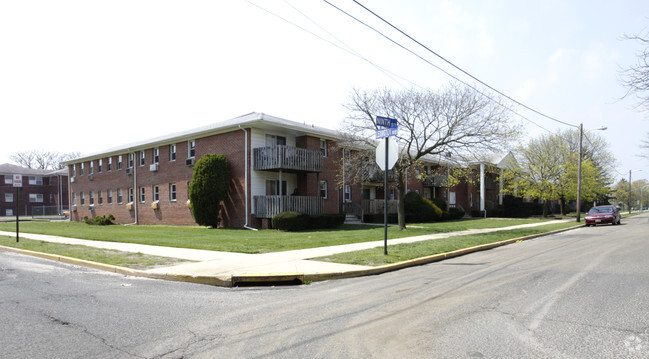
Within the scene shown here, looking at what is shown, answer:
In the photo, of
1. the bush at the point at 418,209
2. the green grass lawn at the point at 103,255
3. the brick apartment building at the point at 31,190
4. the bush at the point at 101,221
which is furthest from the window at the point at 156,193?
the brick apartment building at the point at 31,190

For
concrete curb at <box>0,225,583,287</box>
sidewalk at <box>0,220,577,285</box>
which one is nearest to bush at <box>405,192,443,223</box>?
sidewalk at <box>0,220,577,285</box>

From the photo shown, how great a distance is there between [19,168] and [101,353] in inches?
2803

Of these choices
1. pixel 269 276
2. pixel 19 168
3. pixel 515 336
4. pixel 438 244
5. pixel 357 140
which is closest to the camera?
pixel 515 336

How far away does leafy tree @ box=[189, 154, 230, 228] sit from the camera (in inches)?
907

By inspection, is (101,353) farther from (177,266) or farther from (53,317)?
(177,266)

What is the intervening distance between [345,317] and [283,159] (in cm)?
1740

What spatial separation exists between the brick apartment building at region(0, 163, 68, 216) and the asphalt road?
5831cm

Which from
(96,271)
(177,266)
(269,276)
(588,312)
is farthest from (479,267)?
(96,271)

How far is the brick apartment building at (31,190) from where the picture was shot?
57875 millimetres

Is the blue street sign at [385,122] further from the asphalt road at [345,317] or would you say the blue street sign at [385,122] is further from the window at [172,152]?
the window at [172,152]

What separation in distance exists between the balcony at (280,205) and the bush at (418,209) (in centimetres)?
947

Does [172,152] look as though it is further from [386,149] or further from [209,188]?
[386,149]

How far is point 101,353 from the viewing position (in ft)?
13.6

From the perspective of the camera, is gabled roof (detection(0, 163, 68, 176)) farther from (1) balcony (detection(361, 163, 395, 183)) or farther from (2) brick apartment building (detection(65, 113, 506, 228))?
(1) balcony (detection(361, 163, 395, 183))
